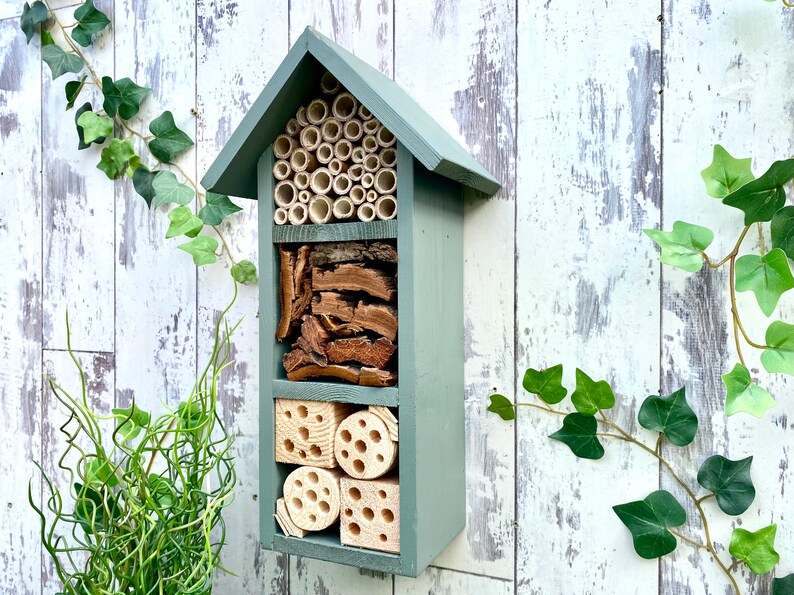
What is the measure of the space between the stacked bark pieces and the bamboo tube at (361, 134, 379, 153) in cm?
11

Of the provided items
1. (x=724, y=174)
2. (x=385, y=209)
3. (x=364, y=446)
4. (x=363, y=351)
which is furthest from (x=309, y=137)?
(x=724, y=174)

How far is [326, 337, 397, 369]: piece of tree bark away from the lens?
0.78 m

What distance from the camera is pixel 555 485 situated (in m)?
0.88

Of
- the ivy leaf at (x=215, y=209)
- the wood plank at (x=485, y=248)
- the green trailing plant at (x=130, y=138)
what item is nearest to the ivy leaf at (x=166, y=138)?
the green trailing plant at (x=130, y=138)

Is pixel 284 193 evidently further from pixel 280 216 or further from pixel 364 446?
pixel 364 446

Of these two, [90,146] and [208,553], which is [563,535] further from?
[90,146]

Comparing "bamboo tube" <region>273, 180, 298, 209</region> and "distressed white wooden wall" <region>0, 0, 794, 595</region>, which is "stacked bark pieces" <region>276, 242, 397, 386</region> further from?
"distressed white wooden wall" <region>0, 0, 794, 595</region>

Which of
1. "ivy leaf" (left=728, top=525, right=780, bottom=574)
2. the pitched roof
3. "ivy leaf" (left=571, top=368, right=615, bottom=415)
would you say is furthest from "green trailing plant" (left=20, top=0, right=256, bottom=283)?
"ivy leaf" (left=728, top=525, right=780, bottom=574)

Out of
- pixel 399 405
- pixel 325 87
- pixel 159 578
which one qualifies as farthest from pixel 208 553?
pixel 325 87

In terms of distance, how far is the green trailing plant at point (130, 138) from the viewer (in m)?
1.04

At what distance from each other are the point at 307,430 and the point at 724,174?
1.86 ft

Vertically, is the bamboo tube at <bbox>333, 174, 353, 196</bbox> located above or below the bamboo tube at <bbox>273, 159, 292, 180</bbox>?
below

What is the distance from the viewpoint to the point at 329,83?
2.67 feet

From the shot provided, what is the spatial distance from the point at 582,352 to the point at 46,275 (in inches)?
37.7
